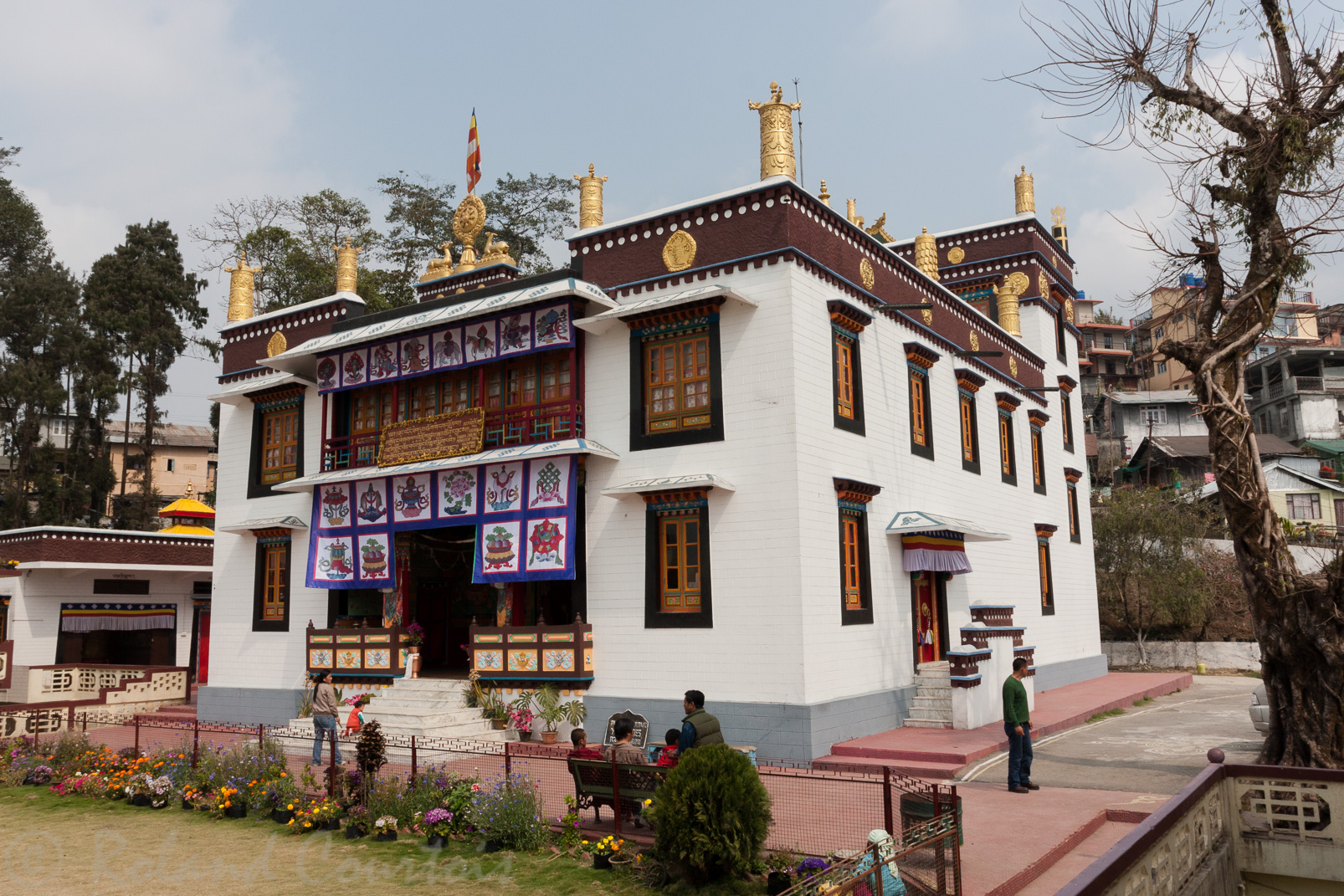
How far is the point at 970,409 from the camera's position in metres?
21.0

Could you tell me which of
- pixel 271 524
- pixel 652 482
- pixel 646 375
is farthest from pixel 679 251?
pixel 271 524

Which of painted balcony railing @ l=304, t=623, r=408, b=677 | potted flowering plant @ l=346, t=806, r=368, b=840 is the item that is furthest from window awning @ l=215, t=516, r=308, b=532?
potted flowering plant @ l=346, t=806, r=368, b=840

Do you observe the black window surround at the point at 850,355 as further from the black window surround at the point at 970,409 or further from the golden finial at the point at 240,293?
the golden finial at the point at 240,293

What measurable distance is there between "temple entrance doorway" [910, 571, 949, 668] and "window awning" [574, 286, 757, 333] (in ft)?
21.3

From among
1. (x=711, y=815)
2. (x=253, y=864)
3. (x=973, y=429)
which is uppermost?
(x=973, y=429)

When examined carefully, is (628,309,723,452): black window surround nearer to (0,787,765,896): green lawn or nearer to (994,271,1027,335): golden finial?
(0,787,765,896): green lawn

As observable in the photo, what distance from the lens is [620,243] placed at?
1645cm

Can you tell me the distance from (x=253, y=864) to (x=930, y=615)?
12.7 meters

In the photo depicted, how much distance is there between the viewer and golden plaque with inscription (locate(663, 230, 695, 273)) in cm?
1570

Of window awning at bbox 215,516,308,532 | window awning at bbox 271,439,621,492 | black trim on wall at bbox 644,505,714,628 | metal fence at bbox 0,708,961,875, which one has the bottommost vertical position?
metal fence at bbox 0,708,961,875

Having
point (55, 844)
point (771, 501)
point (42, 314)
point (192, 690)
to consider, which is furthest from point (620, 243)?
point (42, 314)

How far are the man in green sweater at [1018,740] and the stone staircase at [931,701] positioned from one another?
4422mm

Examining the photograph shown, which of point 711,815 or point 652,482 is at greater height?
point 652,482

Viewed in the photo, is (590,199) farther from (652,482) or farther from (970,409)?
(970,409)
